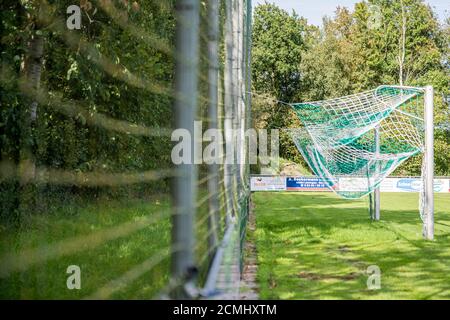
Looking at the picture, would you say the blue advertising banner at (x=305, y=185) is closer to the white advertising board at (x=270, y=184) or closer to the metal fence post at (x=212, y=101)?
the white advertising board at (x=270, y=184)

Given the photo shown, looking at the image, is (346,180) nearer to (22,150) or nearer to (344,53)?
(22,150)

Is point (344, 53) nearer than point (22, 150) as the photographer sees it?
No

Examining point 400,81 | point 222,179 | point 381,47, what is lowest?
point 222,179

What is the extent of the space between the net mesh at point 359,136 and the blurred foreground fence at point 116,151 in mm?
2370

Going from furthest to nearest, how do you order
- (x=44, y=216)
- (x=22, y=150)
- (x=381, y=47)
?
(x=381, y=47), (x=44, y=216), (x=22, y=150)

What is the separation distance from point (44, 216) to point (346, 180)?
426cm

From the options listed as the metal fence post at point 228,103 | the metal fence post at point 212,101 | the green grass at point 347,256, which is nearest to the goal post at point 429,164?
the green grass at point 347,256

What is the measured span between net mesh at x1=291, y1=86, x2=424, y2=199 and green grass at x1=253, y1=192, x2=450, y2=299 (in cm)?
69

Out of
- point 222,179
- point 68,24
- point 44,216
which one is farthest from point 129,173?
point 222,179

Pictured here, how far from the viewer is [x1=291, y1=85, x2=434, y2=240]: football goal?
7734 millimetres

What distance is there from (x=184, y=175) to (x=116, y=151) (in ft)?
23.3

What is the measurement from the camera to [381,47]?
91.4ft

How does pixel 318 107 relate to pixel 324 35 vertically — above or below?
below

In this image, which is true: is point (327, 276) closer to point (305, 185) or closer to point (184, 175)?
point (184, 175)
